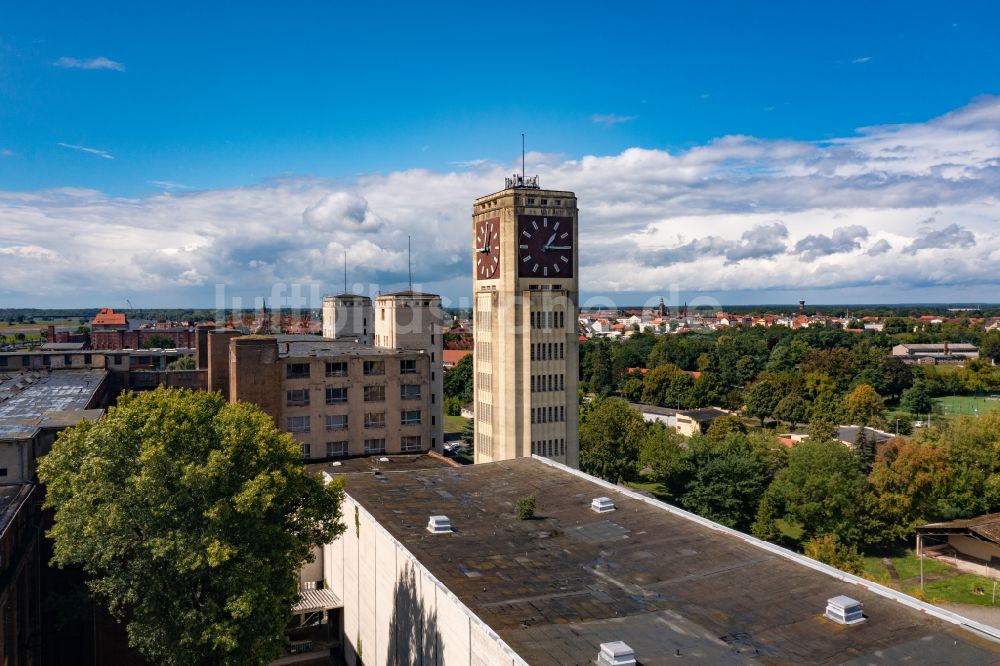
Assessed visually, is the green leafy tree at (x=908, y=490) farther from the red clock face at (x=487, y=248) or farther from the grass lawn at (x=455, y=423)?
the grass lawn at (x=455, y=423)

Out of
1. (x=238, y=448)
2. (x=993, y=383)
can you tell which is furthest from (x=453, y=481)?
(x=993, y=383)

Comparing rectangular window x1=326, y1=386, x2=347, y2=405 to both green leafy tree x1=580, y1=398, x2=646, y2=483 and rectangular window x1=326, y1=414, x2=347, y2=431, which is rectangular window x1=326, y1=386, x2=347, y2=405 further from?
green leafy tree x1=580, y1=398, x2=646, y2=483

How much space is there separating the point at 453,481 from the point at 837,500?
121ft

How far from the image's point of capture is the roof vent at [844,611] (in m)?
24.2

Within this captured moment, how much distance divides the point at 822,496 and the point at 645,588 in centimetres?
4345

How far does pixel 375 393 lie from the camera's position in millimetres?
64500

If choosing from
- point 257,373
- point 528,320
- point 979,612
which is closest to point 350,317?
point 257,373

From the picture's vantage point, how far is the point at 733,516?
2675 inches

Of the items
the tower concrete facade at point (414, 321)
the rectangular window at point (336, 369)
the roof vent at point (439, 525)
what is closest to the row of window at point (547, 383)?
the tower concrete facade at point (414, 321)

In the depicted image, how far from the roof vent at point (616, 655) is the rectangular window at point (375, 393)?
4481 centimetres

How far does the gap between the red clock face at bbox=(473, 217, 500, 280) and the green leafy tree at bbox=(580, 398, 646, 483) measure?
26.8 meters

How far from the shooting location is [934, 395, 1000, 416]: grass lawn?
432ft

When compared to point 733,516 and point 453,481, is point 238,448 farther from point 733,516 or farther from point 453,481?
point 733,516

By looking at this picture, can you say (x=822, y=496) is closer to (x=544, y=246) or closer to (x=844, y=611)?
(x=544, y=246)
